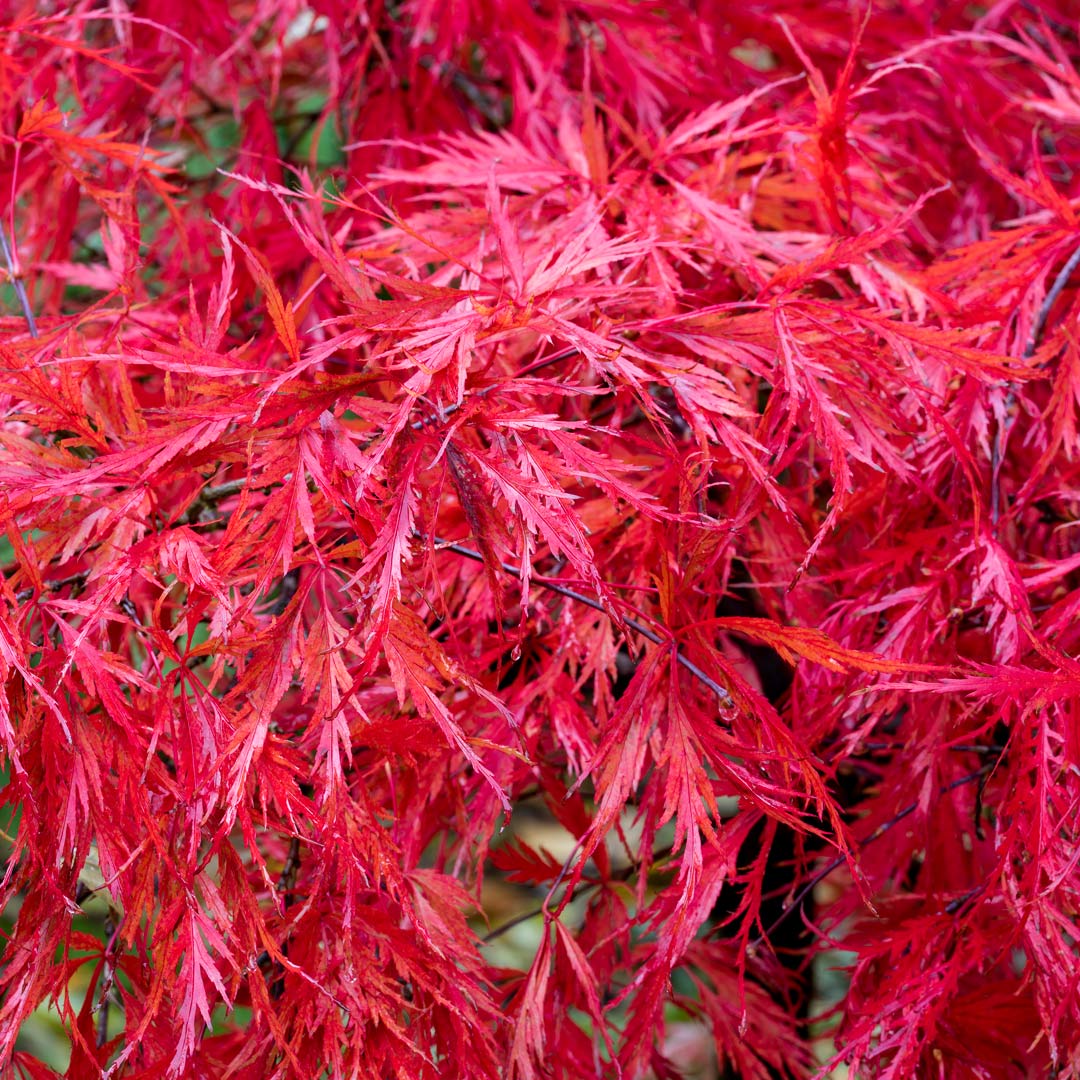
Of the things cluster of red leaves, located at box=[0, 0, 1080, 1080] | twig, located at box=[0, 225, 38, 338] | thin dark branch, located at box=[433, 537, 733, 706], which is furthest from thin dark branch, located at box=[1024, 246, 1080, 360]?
twig, located at box=[0, 225, 38, 338]

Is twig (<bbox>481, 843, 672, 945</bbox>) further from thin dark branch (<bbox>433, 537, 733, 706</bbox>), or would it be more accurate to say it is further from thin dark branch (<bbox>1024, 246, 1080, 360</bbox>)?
thin dark branch (<bbox>1024, 246, 1080, 360</bbox>)

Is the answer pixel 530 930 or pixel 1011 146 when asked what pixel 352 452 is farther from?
pixel 530 930

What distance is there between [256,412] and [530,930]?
7.21ft

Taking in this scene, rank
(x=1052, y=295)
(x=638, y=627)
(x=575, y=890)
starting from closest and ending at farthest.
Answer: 1. (x=638, y=627)
2. (x=1052, y=295)
3. (x=575, y=890)

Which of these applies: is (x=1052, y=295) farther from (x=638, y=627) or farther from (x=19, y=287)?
(x=19, y=287)

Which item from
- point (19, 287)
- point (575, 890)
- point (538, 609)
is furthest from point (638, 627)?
point (19, 287)

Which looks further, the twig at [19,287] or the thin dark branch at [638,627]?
the twig at [19,287]

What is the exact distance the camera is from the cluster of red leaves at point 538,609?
56 centimetres

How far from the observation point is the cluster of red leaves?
0.56m

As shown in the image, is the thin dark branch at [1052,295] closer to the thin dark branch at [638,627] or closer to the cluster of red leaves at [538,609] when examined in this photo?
the cluster of red leaves at [538,609]

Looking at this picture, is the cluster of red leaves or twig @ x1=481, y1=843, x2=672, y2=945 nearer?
the cluster of red leaves

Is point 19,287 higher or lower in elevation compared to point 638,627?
higher

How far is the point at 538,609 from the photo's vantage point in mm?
748

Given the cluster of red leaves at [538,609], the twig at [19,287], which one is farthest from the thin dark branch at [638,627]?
the twig at [19,287]
